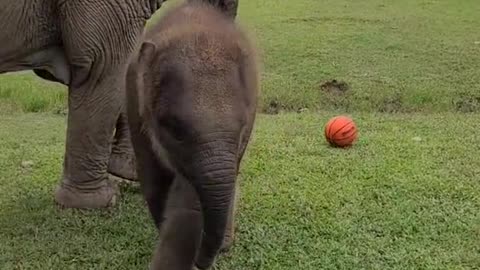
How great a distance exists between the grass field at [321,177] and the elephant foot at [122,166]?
12 centimetres

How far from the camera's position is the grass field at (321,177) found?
3.16 m

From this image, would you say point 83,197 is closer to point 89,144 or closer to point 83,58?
point 89,144

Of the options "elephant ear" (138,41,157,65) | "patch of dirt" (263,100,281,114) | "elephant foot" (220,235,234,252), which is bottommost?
"patch of dirt" (263,100,281,114)

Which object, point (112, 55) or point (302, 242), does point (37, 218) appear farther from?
point (302, 242)

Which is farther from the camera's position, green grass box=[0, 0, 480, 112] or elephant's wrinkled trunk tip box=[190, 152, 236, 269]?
green grass box=[0, 0, 480, 112]

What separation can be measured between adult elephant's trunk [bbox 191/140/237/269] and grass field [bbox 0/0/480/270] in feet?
3.00

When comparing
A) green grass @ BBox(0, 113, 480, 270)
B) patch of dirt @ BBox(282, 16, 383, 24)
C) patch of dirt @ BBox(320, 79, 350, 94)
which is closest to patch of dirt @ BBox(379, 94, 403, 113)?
patch of dirt @ BBox(320, 79, 350, 94)

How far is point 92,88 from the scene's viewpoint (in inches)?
132

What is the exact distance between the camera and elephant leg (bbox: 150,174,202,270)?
2.53 meters

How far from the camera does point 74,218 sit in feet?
11.5

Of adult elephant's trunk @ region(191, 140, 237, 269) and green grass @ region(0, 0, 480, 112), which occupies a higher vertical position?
adult elephant's trunk @ region(191, 140, 237, 269)

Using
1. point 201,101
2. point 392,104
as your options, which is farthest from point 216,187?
point 392,104

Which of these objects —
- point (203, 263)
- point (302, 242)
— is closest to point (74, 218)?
point (302, 242)

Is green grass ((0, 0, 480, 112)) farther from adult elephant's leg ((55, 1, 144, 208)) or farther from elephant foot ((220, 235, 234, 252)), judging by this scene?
elephant foot ((220, 235, 234, 252))
